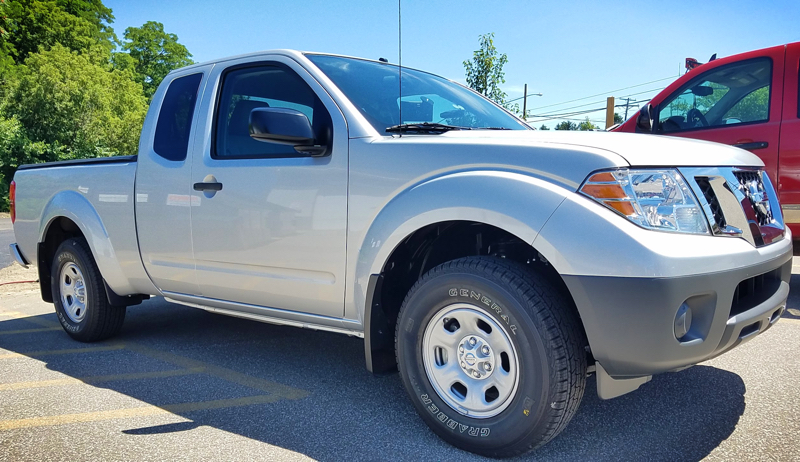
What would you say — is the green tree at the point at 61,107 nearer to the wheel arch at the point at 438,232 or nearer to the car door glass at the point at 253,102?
the car door glass at the point at 253,102

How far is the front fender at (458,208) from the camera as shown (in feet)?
7.73

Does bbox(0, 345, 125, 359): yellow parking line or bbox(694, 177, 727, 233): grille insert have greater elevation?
bbox(694, 177, 727, 233): grille insert

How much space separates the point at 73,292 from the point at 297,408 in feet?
8.54

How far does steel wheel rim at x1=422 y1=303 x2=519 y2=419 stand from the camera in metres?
2.51

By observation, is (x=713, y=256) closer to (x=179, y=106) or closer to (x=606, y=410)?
(x=606, y=410)

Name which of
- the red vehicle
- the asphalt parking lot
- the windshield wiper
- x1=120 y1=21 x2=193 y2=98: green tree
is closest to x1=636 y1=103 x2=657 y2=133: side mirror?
the red vehicle

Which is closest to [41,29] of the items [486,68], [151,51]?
[151,51]

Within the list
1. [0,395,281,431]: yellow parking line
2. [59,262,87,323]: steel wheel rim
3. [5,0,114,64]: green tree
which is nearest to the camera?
[0,395,281,431]: yellow parking line

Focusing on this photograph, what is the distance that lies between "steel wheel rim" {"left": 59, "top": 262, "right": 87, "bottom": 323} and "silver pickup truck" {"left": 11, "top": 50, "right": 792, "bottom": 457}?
784 mm

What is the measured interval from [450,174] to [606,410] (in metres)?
1.43

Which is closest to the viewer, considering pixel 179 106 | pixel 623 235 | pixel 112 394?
pixel 623 235

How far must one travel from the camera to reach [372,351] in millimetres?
2900

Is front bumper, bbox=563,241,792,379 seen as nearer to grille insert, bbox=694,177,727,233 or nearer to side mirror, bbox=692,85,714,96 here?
grille insert, bbox=694,177,727,233

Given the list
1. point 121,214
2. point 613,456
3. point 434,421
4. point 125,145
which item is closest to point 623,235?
point 613,456
